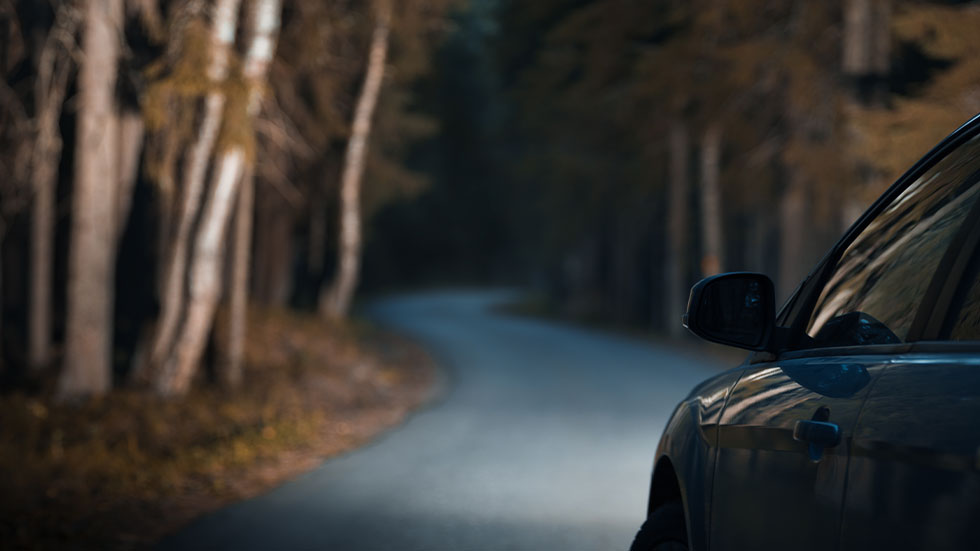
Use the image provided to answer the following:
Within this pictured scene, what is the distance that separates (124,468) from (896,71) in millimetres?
15207

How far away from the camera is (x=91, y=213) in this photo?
1347 cm

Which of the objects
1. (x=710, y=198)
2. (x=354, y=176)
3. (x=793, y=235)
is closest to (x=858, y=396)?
(x=354, y=176)

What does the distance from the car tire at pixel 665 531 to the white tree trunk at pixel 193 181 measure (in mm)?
10848

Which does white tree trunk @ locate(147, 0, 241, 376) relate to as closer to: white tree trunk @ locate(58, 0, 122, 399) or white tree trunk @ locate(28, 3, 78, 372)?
white tree trunk @ locate(58, 0, 122, 399)

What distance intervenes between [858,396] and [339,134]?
73.2 ft

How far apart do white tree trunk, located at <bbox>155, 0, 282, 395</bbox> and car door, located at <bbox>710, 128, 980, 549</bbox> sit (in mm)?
12210

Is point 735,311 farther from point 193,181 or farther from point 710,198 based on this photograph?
point 710,198

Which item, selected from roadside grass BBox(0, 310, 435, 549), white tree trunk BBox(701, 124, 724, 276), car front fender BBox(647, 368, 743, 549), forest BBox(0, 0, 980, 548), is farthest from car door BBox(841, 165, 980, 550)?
white tree trunk BBox(701, 124, 724, 276)

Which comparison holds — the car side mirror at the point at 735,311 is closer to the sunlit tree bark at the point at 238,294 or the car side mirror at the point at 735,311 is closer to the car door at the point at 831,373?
the car door at the point at 831,373

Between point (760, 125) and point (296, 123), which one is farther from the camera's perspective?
point (760, 125)

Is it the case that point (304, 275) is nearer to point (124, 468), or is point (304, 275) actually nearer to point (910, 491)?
point (124, 468)

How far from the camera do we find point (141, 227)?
1944 cm

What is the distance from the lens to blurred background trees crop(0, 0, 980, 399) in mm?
13969

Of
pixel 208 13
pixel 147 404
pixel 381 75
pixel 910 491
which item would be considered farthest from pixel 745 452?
pixel 381 75
